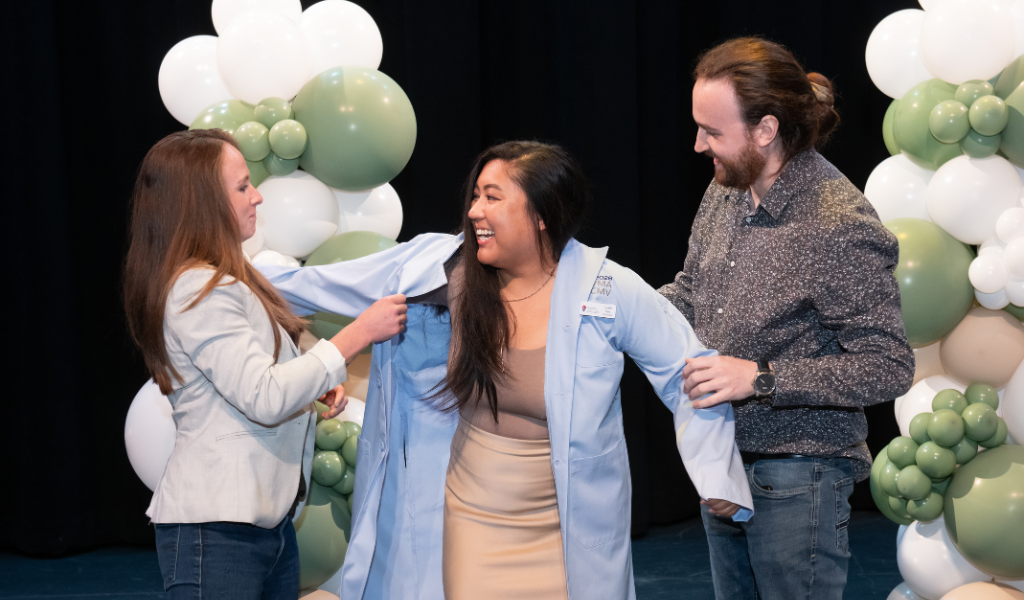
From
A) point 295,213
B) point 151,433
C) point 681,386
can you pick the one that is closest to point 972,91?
point 681,386

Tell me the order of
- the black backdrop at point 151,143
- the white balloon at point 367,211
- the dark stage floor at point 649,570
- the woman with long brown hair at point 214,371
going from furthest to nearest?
the black backdrop at point 151,143, the dark stage floor at point 649,570, the white balloon at point 367,211, the woman with long brown hair at point 214,371

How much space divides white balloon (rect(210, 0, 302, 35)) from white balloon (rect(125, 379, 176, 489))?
45.0 inches

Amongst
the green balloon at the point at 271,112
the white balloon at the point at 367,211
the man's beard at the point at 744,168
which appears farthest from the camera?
the white balloon at the point at 367,211

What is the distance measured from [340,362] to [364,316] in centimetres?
16

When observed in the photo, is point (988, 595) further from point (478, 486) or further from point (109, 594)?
point (109, 594)

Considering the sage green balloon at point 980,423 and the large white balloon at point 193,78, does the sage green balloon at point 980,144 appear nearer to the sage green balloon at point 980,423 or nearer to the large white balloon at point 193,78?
the sage green balloon at point 980,423

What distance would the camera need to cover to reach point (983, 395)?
8.86 ft

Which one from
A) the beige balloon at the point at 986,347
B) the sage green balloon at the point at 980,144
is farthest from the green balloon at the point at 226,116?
the beige balloon at the point at 986,347

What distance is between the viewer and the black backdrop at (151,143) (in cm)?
400

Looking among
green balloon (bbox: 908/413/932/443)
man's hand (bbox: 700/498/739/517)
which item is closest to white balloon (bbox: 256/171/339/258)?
man's hand (bbox: 700/498/739/517)

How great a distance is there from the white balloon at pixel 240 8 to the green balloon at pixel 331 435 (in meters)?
1.25

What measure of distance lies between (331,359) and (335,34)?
145 cm

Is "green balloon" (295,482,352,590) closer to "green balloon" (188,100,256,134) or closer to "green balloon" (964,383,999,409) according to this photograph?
"green balloon" (188,100,256,134)

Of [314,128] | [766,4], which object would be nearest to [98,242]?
[314,128]
